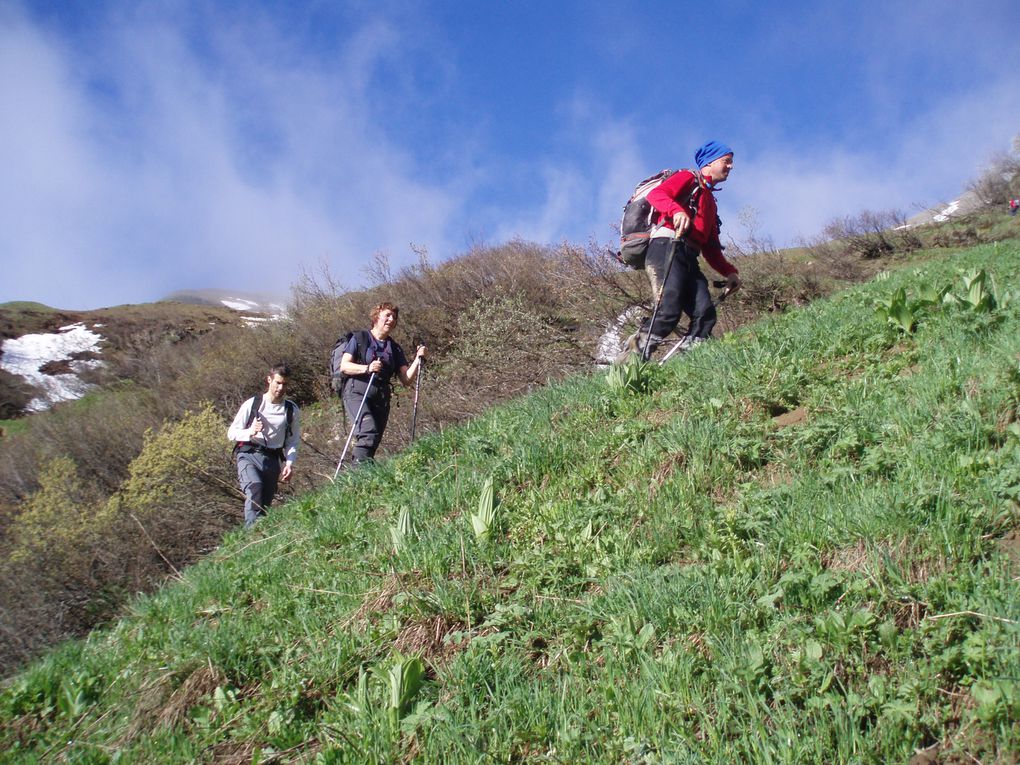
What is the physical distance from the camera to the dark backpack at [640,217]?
597 centimetres

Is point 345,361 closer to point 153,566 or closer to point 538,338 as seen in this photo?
point 153,566

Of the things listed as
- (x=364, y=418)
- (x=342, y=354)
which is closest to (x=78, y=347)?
(x=342, y=354)

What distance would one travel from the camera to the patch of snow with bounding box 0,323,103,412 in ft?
75.0

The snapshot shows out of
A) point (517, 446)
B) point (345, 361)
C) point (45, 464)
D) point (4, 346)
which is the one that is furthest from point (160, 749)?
point (4, 346)

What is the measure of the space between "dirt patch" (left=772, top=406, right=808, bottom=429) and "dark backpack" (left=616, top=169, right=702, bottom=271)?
105 inches

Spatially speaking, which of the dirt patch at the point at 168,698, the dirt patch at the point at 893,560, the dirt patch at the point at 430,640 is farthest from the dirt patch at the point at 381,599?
the dirt patch at the point at 893,560

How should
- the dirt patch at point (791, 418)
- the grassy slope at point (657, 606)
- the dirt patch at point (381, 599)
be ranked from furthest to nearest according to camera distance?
the dirt patch at point (791, 418) → the dirt patch at point (381, 599) → the grassy slope at point (657, 606)

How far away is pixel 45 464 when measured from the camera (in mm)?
16641

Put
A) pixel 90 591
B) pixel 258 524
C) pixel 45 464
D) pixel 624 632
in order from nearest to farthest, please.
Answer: pixel 624 632 < pixel 258 524 < pixel 90 591 < pixel 45 464

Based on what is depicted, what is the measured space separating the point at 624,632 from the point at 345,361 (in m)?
4.93

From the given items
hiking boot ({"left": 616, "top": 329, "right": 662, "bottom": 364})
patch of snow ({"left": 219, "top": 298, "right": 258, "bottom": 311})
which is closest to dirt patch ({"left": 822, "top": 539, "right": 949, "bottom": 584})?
hiking boot ({"left": 616, "top": 329, "right": 662, "bottom": 364})

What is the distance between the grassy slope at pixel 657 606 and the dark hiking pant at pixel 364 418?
238cm

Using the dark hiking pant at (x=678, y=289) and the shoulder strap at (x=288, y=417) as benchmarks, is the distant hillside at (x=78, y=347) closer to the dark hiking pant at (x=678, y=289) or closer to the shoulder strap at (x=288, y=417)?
the shoulder strap at (x=288, y=417)

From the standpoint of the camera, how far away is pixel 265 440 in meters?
6.84
